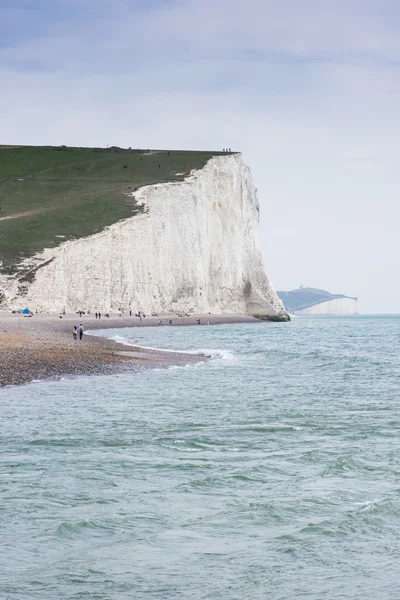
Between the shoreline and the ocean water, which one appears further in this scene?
the shoreline

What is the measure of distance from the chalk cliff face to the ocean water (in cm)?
6773

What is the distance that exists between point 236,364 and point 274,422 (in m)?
19.0

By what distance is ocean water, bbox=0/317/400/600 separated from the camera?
833cm

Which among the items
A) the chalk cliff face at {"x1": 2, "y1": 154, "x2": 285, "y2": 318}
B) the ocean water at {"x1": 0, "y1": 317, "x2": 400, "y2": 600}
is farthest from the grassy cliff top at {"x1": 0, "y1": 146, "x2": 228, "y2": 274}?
the ocean water at {"x1": 0, "y1": 317, "x2": 400, "y2": 600}

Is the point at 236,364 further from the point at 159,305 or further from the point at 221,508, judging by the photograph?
the point at 159,305

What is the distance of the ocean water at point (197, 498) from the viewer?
833 centimetres

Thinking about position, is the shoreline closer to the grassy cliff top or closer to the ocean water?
the ocean water

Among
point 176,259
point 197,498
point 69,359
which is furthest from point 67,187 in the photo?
point 197,498

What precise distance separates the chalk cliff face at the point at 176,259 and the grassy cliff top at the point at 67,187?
2981mm

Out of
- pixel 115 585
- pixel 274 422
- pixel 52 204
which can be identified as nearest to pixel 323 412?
pixel 274 422

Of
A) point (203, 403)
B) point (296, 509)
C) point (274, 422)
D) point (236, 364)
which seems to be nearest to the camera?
point (296, 509)

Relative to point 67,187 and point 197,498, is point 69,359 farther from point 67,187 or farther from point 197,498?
point 67,187

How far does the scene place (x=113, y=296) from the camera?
316 ft

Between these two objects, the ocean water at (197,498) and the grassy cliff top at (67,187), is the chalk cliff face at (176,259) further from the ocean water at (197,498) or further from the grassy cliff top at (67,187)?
the ocean water at (197,498)
